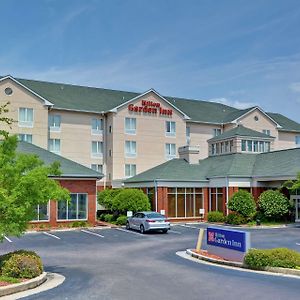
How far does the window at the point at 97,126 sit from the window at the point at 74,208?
17.0m

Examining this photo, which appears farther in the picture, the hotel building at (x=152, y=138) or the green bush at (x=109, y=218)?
the hotel building at (x=152, y=138)

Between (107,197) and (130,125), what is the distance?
11806 mm

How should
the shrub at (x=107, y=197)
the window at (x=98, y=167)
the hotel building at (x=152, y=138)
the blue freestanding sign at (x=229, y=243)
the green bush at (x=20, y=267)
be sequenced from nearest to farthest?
the green bush at (x=20, y=267), the blue freestanding sign at (x=229, y=243), the hotel building at (x=152, y=138), the shrub at (x=107, y=197), the window at (x=98, y=167)

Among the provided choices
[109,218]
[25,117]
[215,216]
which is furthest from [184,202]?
[25,117]

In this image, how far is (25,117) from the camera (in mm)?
49344

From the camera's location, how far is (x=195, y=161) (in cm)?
4812

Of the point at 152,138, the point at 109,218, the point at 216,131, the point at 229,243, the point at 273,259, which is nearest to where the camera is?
the point at 273,259

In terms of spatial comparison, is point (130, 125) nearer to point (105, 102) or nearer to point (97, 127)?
point (97, 127)

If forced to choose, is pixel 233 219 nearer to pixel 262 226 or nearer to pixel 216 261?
pixel 262 226

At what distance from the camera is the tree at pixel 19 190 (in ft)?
50.3

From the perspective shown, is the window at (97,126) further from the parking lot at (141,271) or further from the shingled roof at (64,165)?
the parking lot at (141,271)

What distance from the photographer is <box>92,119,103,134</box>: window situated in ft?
178

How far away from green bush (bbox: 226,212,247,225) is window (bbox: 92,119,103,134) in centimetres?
2059

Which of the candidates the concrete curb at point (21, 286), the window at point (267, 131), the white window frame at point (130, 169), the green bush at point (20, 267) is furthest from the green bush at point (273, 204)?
the concrete curb at point (21, 286)
